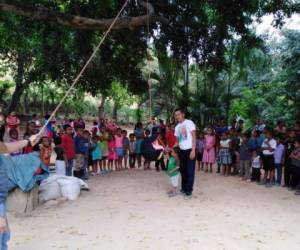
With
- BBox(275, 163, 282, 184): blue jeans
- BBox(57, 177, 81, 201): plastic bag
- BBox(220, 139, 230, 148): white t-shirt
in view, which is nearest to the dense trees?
BBox(220, 139, 230, 148): white t-shirt

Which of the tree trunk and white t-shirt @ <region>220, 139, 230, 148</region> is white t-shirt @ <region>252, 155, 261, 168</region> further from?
the tree trunk

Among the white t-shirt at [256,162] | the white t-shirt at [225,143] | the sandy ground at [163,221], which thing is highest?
the white t-shirt at [225,143]

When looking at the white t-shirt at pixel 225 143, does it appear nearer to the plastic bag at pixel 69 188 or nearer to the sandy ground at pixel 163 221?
the sandy ground at pixel 163 221

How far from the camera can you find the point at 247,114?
18.3 metres

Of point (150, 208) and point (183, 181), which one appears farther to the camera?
point (183, 181)

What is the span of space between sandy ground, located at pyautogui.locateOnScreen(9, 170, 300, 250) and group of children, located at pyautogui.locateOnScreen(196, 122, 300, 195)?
627mm

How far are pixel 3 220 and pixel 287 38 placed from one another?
38.5ft

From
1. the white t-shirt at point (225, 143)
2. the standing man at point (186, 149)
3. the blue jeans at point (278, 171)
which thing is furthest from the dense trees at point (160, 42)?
the blue jeans at point (278, 171)

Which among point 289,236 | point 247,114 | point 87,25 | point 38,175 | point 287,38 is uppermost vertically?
point 287,38

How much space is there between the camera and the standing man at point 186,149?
7.68m

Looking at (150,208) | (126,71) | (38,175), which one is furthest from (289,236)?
(126,71)

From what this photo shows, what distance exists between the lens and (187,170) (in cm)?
771

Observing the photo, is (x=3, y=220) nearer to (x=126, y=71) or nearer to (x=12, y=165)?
(x=12, y=165)

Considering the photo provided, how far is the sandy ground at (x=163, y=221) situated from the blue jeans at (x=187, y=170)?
0.79 ft
